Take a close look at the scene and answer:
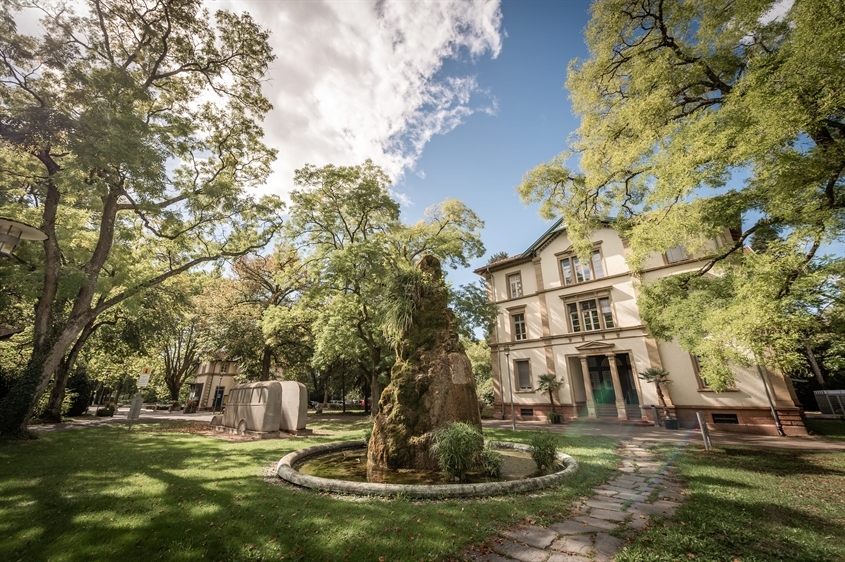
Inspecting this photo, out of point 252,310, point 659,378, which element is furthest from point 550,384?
point 252,310

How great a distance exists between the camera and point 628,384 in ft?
67.8

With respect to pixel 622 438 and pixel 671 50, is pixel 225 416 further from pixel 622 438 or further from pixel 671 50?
pixel 671 50

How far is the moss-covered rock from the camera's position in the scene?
7223 millimetres

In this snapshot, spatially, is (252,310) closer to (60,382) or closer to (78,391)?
(60,382)

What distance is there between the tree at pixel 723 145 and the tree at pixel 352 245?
966 cm

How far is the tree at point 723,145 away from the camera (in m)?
5.65

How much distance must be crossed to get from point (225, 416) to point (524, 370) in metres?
18.6

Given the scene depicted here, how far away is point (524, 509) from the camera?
15.3 feet

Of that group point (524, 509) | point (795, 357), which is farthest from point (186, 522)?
point (795, 357)

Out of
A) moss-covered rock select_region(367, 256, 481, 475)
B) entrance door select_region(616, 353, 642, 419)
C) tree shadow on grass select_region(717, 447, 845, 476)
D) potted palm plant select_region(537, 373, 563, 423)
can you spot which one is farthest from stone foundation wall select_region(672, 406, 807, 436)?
moss-covered rock select_region(367, 256, 481, 475)

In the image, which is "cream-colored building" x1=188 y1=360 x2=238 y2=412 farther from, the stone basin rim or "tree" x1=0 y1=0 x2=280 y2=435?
the stone basin rim

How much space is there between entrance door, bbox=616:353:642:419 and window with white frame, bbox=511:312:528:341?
20.3ft

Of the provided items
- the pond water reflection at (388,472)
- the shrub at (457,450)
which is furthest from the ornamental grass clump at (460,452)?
the pond water reflection at (388,472)

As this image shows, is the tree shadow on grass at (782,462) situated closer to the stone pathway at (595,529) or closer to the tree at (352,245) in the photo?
the stone pathway at (595,529)
